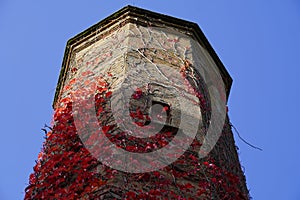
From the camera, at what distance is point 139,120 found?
7.21 metres

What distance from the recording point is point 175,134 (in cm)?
735

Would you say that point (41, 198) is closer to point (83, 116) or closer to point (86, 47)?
point (83, 116)

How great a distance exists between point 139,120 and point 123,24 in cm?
360

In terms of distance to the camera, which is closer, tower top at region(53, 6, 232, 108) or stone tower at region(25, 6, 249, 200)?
stone tower at region(25, 6, 249, 200)

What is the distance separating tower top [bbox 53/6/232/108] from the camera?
1041cm

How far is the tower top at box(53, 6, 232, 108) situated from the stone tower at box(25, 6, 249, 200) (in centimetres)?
2

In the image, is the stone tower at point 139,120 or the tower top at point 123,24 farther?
the tower top at point 123,24

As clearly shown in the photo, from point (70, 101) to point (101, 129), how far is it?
1.38 meters

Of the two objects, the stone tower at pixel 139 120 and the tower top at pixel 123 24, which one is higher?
the tower top at pixel 123 24

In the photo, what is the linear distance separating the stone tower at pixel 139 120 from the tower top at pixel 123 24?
0.02 m

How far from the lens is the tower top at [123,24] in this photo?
34.2ft

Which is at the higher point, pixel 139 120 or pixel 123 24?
pixel 123 24

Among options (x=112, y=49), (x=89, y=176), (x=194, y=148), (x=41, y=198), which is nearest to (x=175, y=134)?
(x=194, y=148)

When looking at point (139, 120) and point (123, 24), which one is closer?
point (139, 120)
